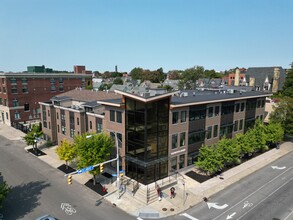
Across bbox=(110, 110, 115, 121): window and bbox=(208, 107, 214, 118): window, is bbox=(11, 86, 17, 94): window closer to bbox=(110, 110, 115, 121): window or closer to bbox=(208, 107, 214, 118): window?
bbox=(110, 110, 115, 121): window

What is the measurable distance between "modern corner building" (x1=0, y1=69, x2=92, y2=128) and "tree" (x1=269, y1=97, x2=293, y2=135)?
200ft

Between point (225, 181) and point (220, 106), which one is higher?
point (220, 106)

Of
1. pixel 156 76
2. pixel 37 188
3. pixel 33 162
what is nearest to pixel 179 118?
pixel 37 188

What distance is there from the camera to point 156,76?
511ft

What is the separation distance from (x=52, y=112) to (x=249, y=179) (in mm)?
36606

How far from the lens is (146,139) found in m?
28.0

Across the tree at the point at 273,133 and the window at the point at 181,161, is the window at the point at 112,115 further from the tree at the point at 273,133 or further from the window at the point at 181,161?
the tree at the point at 273,133

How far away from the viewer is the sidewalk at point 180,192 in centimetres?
2445

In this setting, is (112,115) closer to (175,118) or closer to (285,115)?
(175,118)

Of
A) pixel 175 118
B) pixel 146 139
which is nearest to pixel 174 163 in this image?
pixel 175 118

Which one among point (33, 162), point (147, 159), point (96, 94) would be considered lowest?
point (33, 162)

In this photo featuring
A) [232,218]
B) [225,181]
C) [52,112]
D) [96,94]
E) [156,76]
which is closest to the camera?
[232,218]

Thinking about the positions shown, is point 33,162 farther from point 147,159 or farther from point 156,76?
point 156,76

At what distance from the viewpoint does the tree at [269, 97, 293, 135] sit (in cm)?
4456
